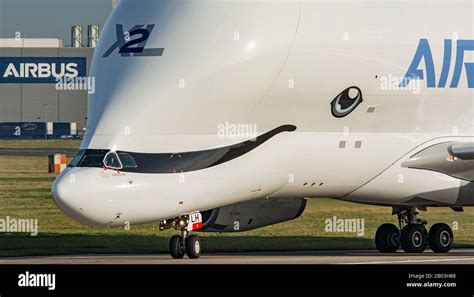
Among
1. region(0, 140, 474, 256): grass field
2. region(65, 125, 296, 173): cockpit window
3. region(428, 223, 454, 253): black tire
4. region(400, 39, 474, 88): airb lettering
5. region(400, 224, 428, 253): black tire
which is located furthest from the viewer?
region(0, 140, 474, 256): grass field

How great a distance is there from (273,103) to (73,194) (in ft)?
17.2

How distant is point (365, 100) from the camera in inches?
1266

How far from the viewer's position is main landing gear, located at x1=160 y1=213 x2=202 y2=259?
98.0ft

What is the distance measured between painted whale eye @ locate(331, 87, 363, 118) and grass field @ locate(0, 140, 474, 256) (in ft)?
21.1

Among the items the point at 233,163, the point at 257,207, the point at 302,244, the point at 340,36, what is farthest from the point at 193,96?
the point at 302,244

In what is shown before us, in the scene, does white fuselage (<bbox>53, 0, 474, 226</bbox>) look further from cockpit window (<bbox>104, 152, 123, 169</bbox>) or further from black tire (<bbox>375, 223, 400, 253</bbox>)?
black tire (<bbox>375, 223, 400, 253</bbox>)

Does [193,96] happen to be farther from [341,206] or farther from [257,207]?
[341,206]

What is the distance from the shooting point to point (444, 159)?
33375 millimetres

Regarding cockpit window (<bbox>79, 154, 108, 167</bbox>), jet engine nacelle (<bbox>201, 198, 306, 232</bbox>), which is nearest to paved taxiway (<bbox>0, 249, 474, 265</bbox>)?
jet engine nacelle (<bbox>201, 198, 306, 232</bbox>)

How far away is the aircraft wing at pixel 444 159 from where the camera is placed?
1310 inches

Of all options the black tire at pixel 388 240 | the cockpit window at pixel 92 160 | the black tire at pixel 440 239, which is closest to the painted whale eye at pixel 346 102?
the black tire at pixel 440 239

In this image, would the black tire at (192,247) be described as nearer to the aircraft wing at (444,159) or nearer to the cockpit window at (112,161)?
the cockpit window at (112,161)

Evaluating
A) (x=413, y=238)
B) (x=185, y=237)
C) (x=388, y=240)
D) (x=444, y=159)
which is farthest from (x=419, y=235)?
(x=185, y=237)
